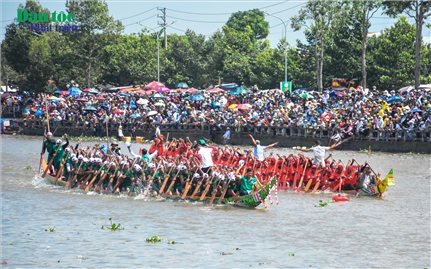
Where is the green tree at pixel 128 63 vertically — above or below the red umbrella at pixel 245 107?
above

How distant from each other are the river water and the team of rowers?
19.4 inches

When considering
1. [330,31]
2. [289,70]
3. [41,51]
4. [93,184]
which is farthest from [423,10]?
[41,51]

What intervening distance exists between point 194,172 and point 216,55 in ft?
171

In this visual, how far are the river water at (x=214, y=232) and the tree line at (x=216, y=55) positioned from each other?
3177cm

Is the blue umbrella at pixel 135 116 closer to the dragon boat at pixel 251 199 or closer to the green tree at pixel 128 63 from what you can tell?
the green tree at pixel 128 63

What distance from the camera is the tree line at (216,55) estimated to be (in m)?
61.9

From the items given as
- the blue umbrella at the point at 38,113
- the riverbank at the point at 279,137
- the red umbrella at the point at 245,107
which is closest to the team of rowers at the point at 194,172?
the riverbank at the point at 279,137

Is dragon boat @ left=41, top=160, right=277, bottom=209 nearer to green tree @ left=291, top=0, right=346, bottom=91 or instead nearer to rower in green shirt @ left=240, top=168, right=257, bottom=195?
rower in green shirt @ left=240, top=168, right=257, bottom=195

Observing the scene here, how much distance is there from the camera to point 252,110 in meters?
51.8

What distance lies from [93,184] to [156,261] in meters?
10.7

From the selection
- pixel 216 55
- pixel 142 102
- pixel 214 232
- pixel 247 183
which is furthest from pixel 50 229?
pixel 216 55

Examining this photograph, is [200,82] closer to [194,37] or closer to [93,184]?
[194,37]

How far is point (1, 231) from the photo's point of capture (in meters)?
22.9
